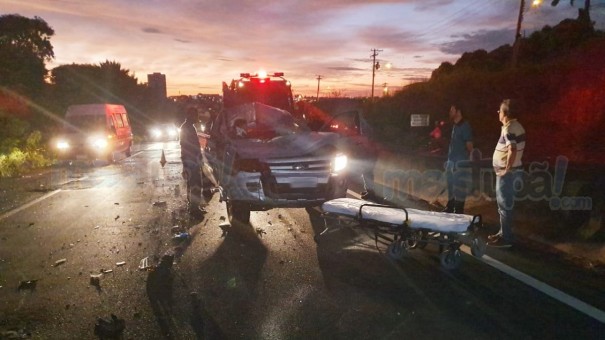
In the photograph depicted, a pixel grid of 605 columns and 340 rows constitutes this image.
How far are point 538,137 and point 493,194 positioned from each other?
12.4 m

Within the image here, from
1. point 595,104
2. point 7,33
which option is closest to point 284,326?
point 595,104

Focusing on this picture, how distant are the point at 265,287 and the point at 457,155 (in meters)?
4.95

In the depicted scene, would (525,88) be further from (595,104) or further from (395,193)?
(395,193)

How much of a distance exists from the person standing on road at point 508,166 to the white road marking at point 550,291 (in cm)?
88

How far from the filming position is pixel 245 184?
24.6 ft

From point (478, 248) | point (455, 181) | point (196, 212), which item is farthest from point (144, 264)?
point (455, 181)

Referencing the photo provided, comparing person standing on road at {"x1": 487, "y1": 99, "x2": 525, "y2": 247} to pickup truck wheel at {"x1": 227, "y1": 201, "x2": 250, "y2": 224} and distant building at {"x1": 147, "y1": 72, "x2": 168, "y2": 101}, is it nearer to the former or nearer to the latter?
pickup truck wheel at {"x1": 227, "y1": 201, "x2": 250, "y2": 224}

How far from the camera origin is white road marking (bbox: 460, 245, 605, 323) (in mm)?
4508

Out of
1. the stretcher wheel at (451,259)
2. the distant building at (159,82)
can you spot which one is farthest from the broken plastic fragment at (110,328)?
the distant building at (159,82)

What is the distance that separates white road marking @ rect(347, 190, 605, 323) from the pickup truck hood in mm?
3030

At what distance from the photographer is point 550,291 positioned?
5062mm

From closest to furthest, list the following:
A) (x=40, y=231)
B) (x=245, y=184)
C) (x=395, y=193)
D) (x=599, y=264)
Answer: (x=599, y=264), (x=245, y=184), (x=40, y=231), (x=395, y=193)

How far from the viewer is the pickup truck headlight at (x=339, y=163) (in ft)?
25.4

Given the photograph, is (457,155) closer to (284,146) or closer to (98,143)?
(284,146)
